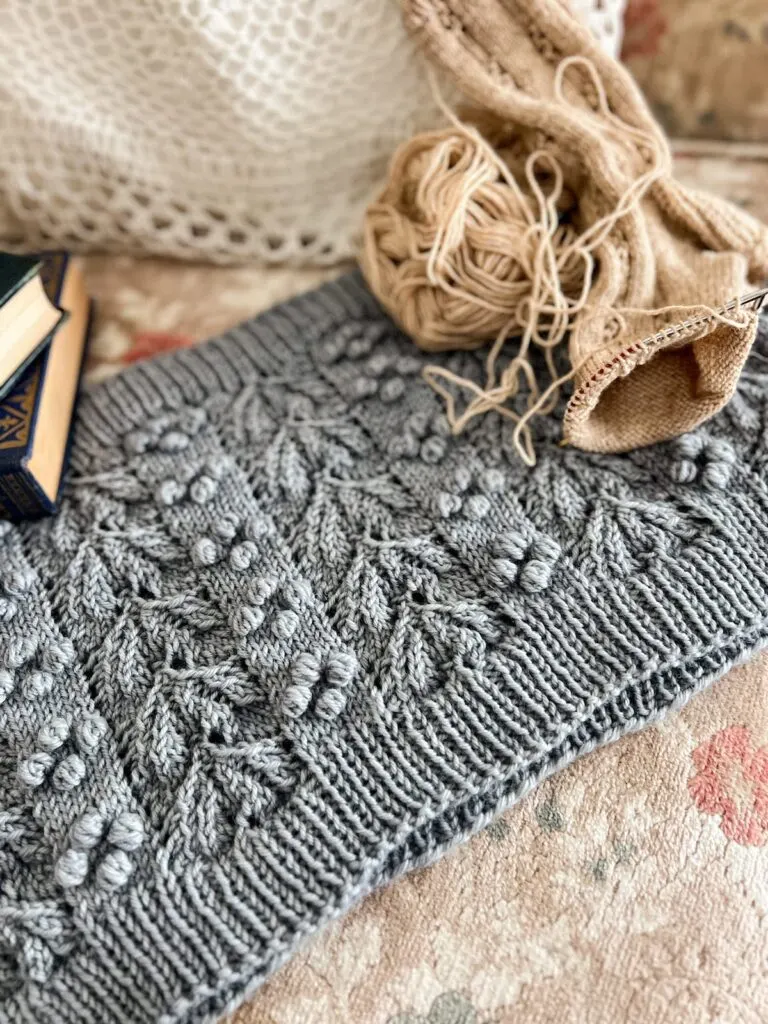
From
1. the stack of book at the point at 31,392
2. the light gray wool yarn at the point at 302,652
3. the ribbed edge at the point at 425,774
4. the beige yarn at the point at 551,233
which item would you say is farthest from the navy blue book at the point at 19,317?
the ribbed edge at the point at 425,774

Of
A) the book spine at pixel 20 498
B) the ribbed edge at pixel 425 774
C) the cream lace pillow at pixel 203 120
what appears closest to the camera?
the ribbed edge at pixel 425 774

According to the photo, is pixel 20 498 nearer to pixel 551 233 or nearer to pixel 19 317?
pixel 19 317

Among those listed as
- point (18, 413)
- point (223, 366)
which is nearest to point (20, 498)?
point (18, 413)

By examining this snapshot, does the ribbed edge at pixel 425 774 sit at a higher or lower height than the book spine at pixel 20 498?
lower

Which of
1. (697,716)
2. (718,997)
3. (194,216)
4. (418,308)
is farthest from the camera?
(194,216)

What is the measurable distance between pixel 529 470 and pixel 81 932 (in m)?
0.48

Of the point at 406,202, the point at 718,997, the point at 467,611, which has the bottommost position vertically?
the point at 718,997

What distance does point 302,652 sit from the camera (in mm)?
619

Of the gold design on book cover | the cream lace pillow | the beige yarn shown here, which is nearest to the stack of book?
the gold design on book cover

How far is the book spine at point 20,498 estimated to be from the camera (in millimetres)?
668

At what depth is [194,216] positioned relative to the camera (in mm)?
896

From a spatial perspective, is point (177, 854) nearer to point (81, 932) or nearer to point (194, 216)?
point (81, 932)

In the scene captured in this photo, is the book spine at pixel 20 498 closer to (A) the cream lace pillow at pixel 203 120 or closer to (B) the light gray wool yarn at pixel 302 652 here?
A: (B) the light gray wool yarn at pixel 302 652

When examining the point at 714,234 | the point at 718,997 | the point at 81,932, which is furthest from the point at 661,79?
the point at 81,932
